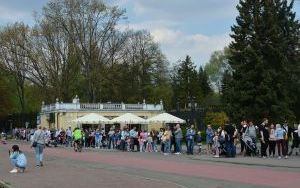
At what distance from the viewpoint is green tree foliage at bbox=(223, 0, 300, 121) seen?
153 feet

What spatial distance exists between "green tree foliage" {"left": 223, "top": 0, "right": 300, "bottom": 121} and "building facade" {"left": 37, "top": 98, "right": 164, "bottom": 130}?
77.1 ft

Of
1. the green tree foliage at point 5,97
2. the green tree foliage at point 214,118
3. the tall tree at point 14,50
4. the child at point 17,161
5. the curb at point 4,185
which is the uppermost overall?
the tall tree at point 14,50

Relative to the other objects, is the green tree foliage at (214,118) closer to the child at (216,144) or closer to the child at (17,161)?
the child at (216,144)

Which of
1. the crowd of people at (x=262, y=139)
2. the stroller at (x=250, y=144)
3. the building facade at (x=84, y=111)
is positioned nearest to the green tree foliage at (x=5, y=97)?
the building facade at (x=84, y=111)

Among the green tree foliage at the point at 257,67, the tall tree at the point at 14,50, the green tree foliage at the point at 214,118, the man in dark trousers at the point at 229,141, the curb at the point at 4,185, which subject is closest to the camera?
the curb at the point at 4,185

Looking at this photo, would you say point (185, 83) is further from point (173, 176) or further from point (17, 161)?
point (173, 176)

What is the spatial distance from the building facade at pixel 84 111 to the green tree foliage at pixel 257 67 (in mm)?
23511

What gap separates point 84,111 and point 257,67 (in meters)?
29.4

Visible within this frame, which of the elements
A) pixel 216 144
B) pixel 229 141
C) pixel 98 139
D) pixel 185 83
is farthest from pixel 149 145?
pixel 185 83

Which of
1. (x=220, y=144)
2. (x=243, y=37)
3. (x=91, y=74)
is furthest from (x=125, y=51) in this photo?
(x=220, y=144)

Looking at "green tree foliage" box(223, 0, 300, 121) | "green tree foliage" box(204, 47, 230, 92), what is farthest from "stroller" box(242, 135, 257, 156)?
"green tree foliage" box(204, 47, 230, 92)

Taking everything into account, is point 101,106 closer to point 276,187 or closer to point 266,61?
point 266,61

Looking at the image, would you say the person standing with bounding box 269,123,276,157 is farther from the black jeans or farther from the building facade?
the building facade

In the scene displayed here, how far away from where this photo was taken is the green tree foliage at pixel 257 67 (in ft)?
153
